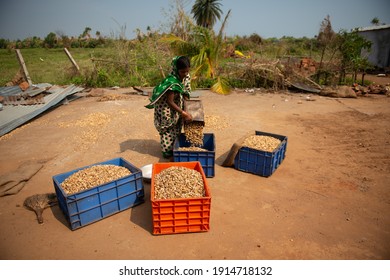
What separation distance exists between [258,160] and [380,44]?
62.9 feet

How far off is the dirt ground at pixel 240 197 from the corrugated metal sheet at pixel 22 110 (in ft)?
0.72

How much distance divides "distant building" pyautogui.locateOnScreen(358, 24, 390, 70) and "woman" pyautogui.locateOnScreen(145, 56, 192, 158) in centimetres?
1773

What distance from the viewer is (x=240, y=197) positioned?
3.87 m

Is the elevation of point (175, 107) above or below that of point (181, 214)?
above

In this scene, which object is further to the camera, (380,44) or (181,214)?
(380,44)

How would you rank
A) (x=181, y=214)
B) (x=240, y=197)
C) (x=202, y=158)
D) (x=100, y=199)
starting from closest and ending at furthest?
(x=181, y=214)
(x=100, y=199)
(x=240, y=197)
(x=202, y=158)

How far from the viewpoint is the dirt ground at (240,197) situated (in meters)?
2.91

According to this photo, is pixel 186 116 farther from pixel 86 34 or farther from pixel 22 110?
pixel 86 34

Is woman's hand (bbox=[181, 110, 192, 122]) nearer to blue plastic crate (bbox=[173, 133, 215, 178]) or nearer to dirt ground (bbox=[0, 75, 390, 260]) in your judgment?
blue plastic crate (bbox=[173, 133, 215, 178])

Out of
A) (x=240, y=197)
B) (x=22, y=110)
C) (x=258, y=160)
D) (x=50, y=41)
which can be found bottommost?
(x=240, y=197)

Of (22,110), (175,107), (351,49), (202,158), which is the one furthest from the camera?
(351,49)

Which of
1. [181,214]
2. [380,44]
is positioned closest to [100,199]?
[181,214]

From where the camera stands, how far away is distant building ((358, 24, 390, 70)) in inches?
678

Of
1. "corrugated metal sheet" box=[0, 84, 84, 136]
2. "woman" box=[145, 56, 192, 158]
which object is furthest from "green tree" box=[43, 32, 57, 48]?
"woman" box=[145, 56, 192, 158]
